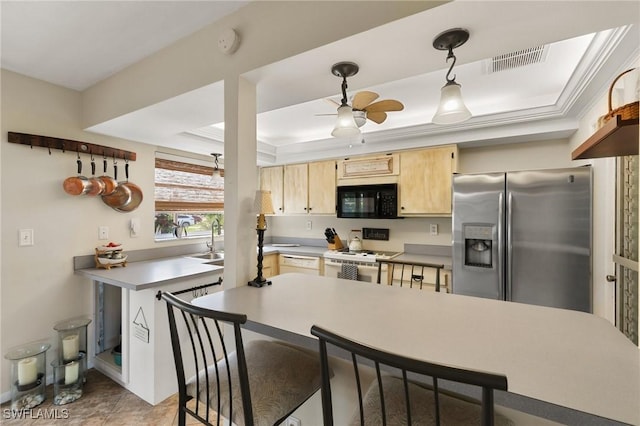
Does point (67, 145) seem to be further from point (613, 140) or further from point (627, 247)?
point (627, 247)

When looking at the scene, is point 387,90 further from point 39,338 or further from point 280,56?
point 39,338

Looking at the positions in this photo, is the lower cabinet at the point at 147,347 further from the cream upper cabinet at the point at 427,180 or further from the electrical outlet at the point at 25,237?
the cream upper cabinet at the point at 427,180

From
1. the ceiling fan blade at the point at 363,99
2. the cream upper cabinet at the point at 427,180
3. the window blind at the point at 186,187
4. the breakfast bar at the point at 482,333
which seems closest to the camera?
the breakfast bar at the point at 482,333

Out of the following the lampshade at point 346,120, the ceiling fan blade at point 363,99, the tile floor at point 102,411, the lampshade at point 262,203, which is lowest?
the tile floor at point 102,411

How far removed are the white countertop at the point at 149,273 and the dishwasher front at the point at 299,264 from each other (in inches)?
49.7

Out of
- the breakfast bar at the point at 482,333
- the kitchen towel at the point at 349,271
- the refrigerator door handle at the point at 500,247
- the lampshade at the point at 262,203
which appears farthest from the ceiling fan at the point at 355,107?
the kitchen towel at the point at 349,271

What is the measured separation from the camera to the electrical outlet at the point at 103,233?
8.40 feet

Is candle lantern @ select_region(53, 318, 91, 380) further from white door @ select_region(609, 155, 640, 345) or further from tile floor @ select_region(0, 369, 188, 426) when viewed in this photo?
white door @ select_region(609, 155, 640, 345)

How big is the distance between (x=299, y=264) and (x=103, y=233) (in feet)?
6.90

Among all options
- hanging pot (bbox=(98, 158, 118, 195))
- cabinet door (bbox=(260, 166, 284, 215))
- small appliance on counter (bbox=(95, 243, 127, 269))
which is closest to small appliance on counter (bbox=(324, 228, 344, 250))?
cabinet door (bbox=(260, 166, 284, 215))

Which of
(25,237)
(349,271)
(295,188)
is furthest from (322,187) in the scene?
(25,237)

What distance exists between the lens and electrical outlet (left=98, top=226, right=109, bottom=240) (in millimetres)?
2562

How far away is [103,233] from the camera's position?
2578mm

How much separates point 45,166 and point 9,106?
460 millimetres
